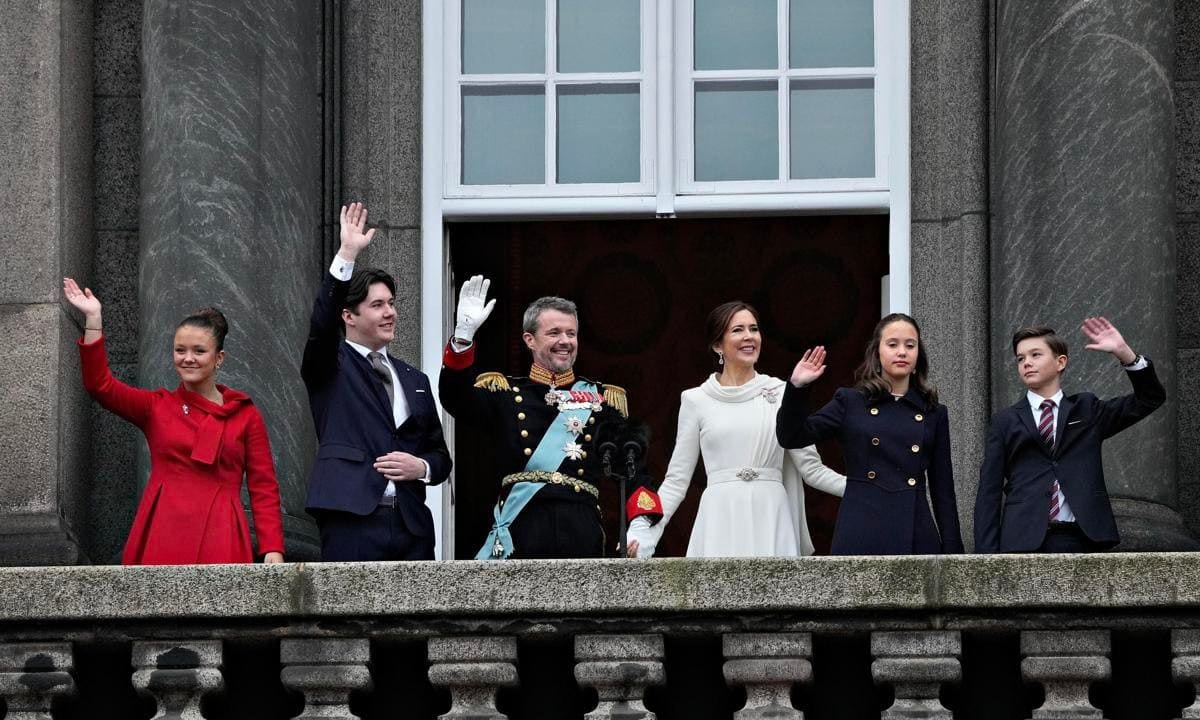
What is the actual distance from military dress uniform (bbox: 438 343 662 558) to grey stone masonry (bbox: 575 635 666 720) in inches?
56.2

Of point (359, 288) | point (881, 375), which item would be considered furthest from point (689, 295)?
point (359, 288)

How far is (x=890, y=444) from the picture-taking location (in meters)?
12.4

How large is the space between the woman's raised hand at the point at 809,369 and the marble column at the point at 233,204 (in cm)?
323

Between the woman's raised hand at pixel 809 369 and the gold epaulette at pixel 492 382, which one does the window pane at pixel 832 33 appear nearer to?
the gold epaulette at pixel 492 382

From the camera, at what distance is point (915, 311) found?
15016 mm

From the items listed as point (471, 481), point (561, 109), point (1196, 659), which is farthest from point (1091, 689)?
point (471, 481)

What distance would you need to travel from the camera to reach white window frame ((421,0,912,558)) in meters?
15.2

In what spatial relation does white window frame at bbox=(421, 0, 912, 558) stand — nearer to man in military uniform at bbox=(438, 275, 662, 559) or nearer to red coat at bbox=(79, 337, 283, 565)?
man in military uniform at bbox=(438, 275, 662, 559)

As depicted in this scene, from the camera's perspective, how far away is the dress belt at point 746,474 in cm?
1327

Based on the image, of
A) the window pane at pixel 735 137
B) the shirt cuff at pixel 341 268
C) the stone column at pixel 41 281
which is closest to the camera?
the shirt cuff at pixel 341 268

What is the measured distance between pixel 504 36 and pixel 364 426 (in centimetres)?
370

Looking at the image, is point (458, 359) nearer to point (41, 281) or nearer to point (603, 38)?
point (41, 281)

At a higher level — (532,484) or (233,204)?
(233,204)

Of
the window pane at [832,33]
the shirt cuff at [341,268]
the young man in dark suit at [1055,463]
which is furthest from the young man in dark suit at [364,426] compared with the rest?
the window pane at [832,33]
